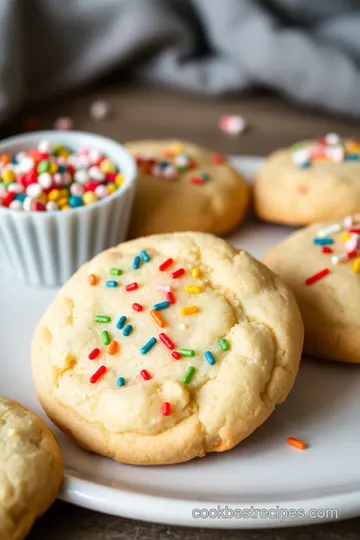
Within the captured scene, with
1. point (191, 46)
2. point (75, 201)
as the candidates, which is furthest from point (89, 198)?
point (191, 46)

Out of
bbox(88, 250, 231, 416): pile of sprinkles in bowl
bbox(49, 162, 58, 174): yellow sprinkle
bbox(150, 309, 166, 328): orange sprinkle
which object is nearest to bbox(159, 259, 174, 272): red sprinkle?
bbox(88, 250, 231, 416): pile of sprinkles in bowl

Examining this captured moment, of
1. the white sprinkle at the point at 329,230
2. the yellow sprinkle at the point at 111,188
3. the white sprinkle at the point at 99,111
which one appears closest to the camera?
the white sprinkle at the point at 329,230

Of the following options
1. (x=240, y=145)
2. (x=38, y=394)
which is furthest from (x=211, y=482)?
(x=240, y=145)

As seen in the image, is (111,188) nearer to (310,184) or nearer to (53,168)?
(53,168)

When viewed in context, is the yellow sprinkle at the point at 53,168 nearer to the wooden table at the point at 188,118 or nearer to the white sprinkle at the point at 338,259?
the white sprinkle at the point at 338,259

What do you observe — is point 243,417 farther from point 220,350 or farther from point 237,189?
point 237,189

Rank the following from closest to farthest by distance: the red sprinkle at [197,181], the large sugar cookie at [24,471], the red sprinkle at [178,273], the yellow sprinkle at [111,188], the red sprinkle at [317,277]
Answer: the large sugar cookie at [24,471] < the red sprinkle at [178,273] < the red sprinkle at [317,277] < the yellow sprinkle at [111,188] < the red sprinkle at [197,181]

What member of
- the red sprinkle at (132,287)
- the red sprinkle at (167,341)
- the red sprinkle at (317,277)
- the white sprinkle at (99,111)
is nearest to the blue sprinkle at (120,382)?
the red sprinkle at (167,341)
